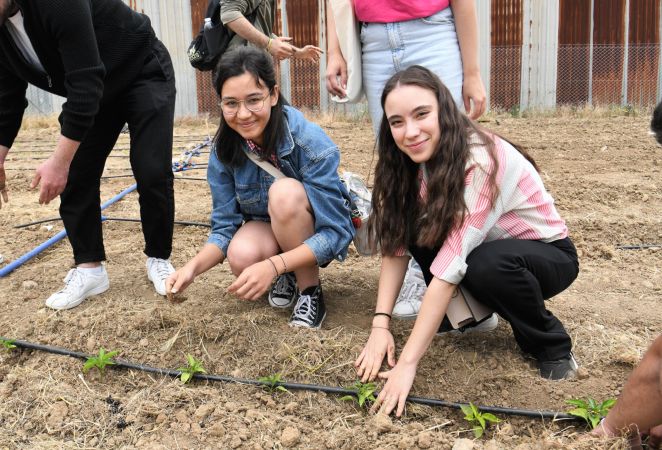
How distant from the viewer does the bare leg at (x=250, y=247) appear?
8.86ft

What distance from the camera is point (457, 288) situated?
7.65 feet

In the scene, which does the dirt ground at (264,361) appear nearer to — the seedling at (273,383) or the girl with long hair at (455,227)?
the seedling at (273,383)

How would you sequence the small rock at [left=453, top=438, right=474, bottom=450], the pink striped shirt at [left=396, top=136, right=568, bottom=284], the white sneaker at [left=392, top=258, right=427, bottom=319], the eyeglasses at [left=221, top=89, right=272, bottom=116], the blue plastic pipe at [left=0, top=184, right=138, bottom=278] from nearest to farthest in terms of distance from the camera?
1. the small rock at [left=453, top=438, right=474, bottom=450]
2. the pink striped shirt at [left=396, top=136, right=568, bottom=284]
3. the eyeglasses at [left=221, top=89, right=272, bottom=116]
4. the white sneaker at [left=392, top=258, right=427, bottom=319]
5. the blue plastic pipe at [left=0, top=184, right=138, bottom=278]

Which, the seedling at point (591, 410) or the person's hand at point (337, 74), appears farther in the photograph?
the person's hand at point (337, 74)

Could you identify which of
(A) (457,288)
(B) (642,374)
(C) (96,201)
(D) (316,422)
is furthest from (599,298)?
(C) (96,201)

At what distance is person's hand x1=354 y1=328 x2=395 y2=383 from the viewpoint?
2.32 metres

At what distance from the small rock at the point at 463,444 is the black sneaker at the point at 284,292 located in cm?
113

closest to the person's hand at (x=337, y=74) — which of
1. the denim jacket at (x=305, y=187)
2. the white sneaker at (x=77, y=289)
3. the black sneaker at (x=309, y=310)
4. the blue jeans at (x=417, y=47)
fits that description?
the blue jeans at (x=417, y=47)

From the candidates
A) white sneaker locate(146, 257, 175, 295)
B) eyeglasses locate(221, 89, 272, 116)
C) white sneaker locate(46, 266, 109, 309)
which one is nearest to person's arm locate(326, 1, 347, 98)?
eyeglasses locate(221, 89, 272, 116)

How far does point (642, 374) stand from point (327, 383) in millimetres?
1044

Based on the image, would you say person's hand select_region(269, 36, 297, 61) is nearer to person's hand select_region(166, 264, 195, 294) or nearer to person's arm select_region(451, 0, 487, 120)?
person's arm select_region(451, 0, 487, 120)

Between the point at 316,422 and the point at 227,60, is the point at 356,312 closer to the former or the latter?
the point at 316,422

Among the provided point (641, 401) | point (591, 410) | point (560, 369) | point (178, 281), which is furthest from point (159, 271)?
point (641, 401)

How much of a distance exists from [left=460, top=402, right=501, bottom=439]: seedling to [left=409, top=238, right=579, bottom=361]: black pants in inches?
13.4
